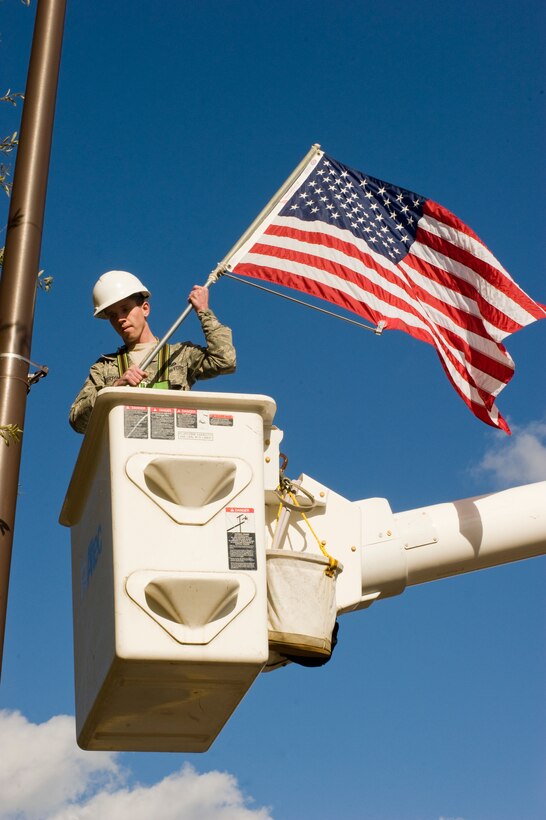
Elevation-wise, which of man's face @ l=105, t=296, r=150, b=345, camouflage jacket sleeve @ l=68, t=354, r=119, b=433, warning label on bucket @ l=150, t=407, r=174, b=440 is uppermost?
man's face @ l=105, t=296, r=150, b=345

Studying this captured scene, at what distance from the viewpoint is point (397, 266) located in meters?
8.52

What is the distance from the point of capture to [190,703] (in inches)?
222

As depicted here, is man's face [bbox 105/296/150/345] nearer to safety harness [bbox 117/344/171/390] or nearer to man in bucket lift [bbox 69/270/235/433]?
man in bucket lift [bbox 69/270/235/433]

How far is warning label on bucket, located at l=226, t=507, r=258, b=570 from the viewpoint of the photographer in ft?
17.5

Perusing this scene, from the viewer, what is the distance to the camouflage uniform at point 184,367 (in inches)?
260

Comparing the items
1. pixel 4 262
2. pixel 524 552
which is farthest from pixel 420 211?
pixel 4 262

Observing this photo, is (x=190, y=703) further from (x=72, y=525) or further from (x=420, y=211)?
(x=420, y=211)

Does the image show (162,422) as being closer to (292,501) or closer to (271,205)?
(292,501)

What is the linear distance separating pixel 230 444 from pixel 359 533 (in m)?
1.38

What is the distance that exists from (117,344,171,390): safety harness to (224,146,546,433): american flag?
1.19m

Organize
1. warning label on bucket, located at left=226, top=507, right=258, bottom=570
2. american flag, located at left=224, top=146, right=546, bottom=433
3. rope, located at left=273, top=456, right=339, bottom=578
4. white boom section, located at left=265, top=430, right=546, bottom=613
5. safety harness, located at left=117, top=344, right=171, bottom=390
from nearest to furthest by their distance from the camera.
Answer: warning label on bucket, located at left=226, top=507, right=258, bottom=570, rope, located at left=273, top=456, right=339, bottom=578, white boom section, located at left=265, top=430, right=546, bottom=613, safety harness, located at left=117, top=344, right=171, bottom=390, american flag, located at left=224, top=146, right=546, bottom=433

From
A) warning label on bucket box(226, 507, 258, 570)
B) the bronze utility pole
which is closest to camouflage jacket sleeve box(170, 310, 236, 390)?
the bronze utility pole

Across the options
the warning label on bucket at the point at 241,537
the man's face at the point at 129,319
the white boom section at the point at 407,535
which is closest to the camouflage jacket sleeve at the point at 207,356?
the man's face at the point at 129,319

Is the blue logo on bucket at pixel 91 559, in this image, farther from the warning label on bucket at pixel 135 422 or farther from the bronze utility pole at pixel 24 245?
the warning label on bucket at pixel 135 422
